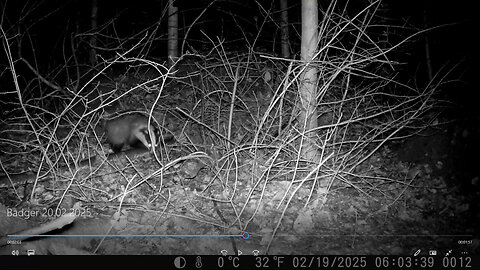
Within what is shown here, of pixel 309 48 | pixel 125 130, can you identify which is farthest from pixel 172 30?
pixel 309 48

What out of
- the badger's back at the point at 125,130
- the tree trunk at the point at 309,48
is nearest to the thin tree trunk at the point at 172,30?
the badger's back at the point at 125,130

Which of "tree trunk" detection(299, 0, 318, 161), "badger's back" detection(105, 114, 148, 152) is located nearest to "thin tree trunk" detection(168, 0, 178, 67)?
"badger's back" detection(105, 114, 148, 152)

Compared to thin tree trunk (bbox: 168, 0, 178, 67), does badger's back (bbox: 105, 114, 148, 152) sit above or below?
below

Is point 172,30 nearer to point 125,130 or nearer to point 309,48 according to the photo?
point 125,130

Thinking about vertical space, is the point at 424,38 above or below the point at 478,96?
above

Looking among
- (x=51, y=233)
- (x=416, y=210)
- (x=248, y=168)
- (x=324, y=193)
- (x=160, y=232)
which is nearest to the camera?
(x=51, y=233)

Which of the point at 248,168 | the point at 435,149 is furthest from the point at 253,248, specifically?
the point at 435,149

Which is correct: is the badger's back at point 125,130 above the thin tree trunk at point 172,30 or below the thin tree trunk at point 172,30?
below

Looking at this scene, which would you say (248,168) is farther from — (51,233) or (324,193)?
(51,233)

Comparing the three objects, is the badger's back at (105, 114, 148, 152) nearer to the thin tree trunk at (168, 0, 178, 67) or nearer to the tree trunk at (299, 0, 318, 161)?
the thin tree trunk at (168, 0, 178, 67)

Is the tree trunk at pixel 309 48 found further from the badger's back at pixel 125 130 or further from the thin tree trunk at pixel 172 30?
the thin tree trunk at pixel 172 30

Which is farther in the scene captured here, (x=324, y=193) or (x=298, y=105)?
(x=298, y=105)

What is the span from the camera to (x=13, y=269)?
9.74 ft

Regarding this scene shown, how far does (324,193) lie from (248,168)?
1.21 metres
